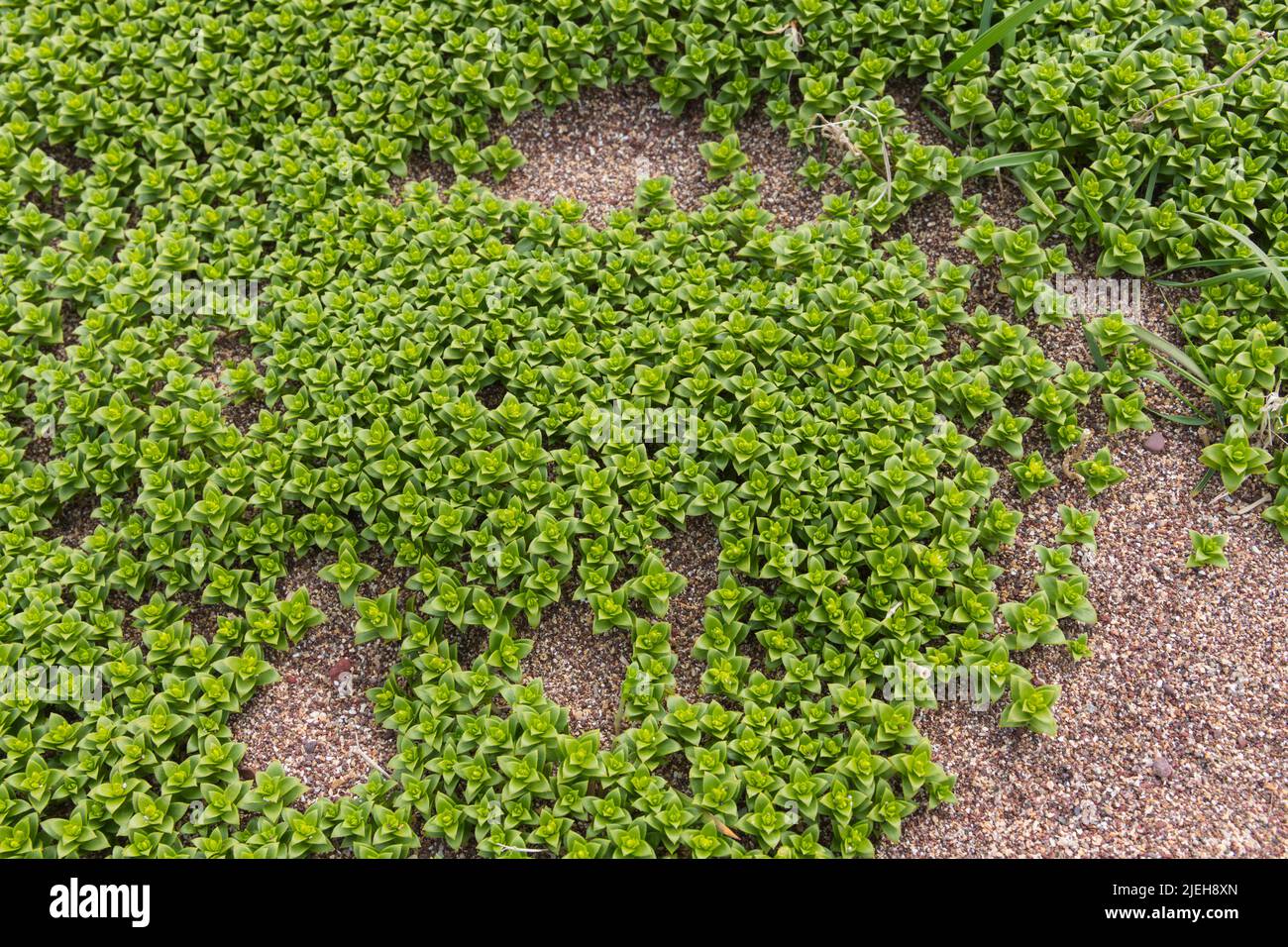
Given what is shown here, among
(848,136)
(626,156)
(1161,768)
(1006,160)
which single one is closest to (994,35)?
(1006,160)

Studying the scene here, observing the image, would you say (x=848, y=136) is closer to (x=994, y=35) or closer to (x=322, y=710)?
(x=994, y=35)

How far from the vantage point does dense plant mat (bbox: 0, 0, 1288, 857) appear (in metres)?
4.09

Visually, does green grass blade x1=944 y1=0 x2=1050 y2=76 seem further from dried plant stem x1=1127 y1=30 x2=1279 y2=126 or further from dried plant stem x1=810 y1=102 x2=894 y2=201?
dried plant stem x1=1127 y1=30 x2=1279 y2=126

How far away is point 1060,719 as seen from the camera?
420 centimetres

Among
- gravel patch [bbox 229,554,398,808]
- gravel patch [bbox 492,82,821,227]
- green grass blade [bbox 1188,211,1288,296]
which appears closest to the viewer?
gravel patch [bbox 229,554,398,808]

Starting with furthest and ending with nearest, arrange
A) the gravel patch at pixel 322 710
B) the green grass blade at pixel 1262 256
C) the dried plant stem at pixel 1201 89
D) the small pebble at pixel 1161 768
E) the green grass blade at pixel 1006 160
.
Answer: the green grass blade at pixel 1006 160 < the dried plant stem at pixel 1201 89 < the green grass blade at pixel 1262 256 < the gravel patch at pixel 322 710 < the small pebble at pixel 1161 768

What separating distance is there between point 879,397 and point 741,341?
2.13 feet

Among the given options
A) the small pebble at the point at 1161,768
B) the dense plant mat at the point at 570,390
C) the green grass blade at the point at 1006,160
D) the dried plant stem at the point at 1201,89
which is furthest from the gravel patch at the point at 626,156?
the small pebble at the point at 1161,768

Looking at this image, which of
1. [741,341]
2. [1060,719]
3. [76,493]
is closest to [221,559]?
[76,493]

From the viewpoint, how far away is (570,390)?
471 centimetres

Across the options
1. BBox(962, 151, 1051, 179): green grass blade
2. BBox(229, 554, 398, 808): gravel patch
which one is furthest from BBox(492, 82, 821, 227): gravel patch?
BBox(229, 554, 398, 808): gravel patch

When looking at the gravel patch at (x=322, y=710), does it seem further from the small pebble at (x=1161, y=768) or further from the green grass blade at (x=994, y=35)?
the green grass blade at (x=994, y=35)

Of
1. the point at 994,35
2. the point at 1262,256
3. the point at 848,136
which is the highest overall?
the point at 994,35

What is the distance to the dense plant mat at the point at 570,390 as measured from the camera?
13.4ft
